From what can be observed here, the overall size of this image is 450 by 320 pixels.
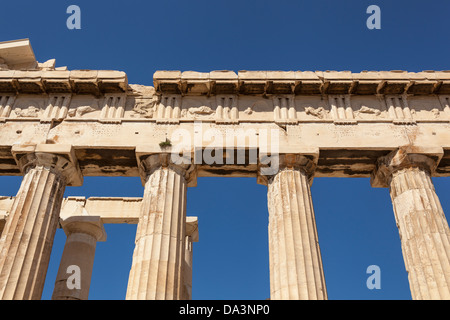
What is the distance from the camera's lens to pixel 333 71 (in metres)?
19.0

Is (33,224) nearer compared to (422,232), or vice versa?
(33,224)

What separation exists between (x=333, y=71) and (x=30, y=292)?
13.4 m

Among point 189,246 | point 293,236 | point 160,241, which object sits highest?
point 189,246

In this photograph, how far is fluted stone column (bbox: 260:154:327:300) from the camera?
14.2m

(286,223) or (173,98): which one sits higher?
(173,98)

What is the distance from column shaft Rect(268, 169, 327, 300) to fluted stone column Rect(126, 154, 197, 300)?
298 cm

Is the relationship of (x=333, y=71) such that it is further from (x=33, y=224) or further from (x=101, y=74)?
(x=33, y=224)

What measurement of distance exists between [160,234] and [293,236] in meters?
4.17

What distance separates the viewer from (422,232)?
51.0ft

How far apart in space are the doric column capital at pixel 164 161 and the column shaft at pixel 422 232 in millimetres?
7391

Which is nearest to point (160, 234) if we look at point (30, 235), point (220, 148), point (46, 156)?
point (220, 148)

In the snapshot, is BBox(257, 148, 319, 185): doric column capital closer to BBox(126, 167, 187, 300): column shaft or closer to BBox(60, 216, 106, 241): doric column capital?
BBox(126, 167, 187, 300): column shaft

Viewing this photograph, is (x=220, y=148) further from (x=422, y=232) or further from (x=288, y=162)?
(x=422, y=232)
